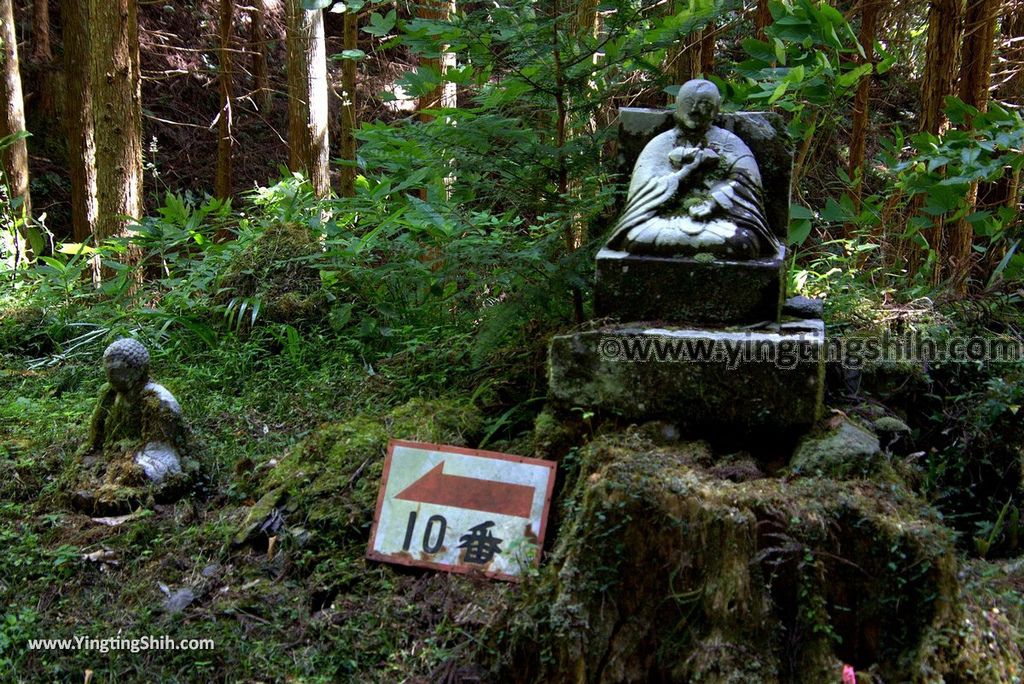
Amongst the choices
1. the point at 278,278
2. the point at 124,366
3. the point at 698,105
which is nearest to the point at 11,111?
the point at 278,278

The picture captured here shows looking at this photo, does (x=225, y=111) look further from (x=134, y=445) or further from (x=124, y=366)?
(x=134, y=445)

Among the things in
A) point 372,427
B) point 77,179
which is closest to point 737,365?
point 372,427

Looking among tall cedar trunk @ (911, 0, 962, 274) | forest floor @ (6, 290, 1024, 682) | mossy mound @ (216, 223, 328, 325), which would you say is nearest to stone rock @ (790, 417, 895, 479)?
forest floor @ (6, 290, 1024, 682)

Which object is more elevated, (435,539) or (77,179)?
(77,179)

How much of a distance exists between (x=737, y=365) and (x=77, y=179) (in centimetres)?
678

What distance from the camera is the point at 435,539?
140 inches

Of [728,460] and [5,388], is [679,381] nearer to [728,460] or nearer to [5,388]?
[728,460]

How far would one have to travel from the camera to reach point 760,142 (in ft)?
14.2

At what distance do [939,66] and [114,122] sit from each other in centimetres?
576

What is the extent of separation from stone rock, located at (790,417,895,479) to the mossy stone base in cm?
56

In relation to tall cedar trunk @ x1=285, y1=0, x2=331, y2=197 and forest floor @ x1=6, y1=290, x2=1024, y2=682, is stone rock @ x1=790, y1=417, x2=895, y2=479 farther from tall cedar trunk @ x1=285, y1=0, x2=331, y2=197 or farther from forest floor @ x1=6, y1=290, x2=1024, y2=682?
tall cedar trunk @ x1=285, y1=0, x2=331, y2=197

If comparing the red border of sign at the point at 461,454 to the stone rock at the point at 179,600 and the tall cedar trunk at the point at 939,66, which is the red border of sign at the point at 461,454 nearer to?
the stone rock at the point at 179,600

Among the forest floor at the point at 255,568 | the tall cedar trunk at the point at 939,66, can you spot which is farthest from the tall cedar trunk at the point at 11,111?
the tall cedar trunk at the point at 939,66

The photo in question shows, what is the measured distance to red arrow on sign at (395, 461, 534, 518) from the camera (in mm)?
3553
